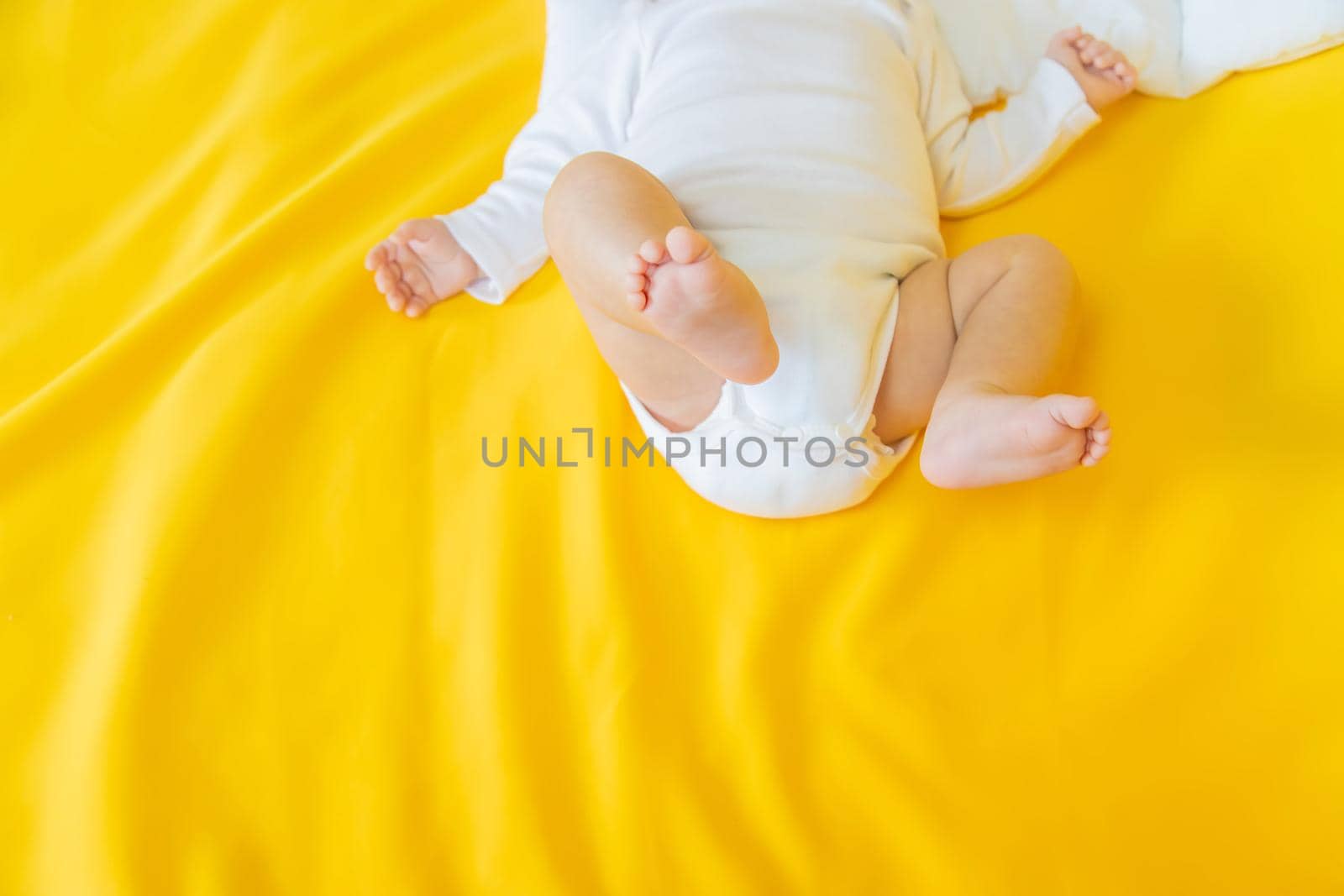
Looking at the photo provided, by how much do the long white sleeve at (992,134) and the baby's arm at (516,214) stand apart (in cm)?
34

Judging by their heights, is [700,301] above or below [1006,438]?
above

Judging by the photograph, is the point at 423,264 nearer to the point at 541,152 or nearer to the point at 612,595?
the point at 541,152

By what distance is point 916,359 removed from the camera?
91 centimetres

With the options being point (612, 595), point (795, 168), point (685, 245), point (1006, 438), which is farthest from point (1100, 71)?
point (612, 595)

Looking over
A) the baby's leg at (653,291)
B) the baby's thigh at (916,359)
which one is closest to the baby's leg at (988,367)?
the baby's thigh at (916,359)

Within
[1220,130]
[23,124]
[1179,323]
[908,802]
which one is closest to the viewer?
[908,802]

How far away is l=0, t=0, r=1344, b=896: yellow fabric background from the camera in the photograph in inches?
30.3

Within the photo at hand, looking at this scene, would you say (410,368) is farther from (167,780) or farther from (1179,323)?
(1179,323)

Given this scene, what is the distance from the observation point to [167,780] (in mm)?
807

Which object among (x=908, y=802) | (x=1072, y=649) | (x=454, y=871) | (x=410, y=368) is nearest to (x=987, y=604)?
(x=1072, y=649)

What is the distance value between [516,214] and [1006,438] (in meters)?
0.59

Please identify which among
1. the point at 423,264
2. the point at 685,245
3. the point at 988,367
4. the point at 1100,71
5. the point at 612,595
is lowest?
the point at 612,595

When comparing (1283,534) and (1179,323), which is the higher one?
(1179,323)

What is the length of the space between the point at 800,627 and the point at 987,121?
627mm
